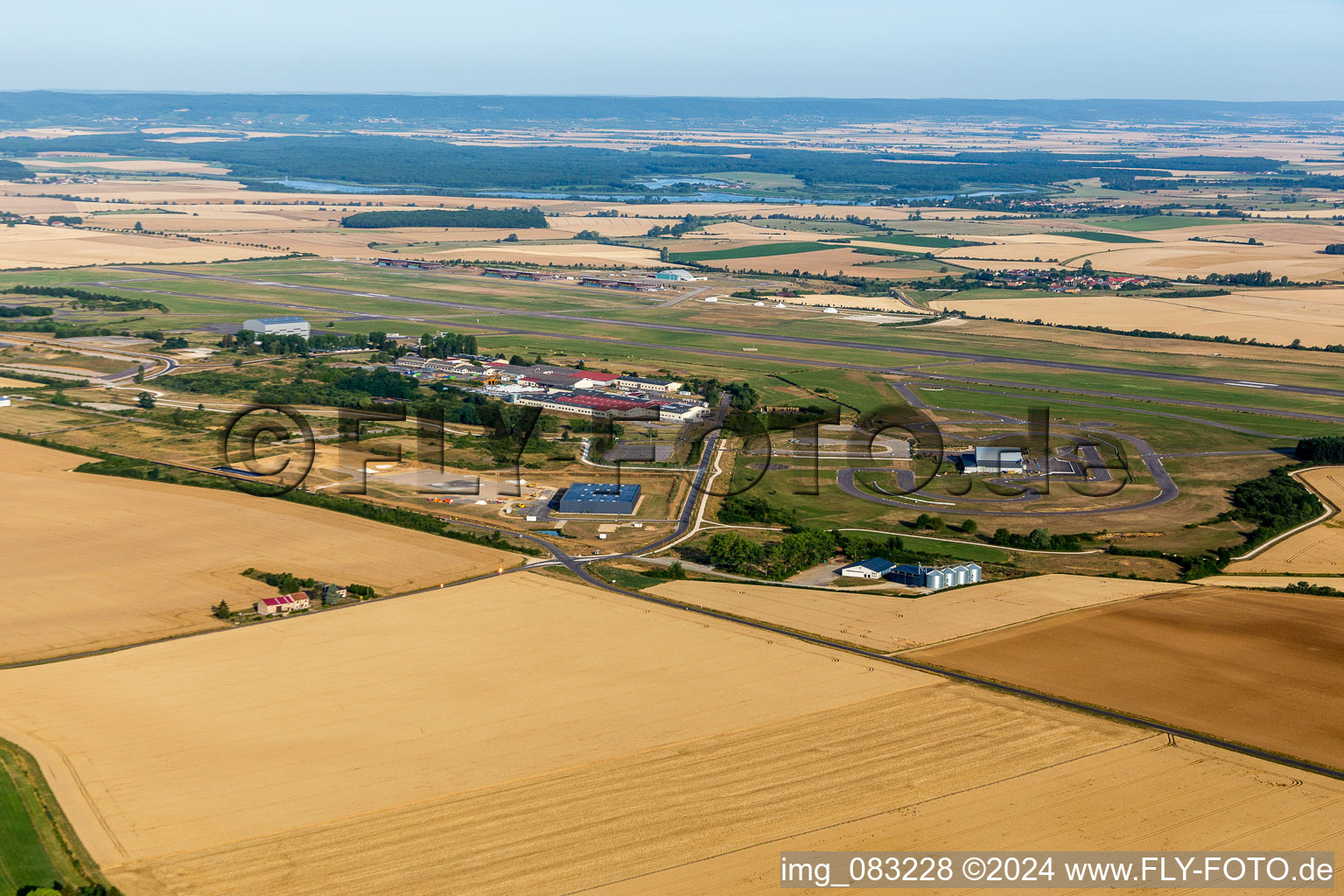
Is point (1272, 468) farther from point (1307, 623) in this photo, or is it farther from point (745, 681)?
point (745, 681)

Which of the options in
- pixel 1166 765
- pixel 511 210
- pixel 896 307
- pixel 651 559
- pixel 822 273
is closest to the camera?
pixel 1166 765

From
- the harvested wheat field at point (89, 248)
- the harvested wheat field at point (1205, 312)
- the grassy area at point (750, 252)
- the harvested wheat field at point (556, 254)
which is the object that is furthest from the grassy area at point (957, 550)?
the harvested wheat field at point (89, 248)

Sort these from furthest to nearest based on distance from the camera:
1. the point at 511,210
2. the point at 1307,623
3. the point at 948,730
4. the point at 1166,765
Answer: the point at 511,210, the point at 1307,623, the point at 948,730, the point at 1166,765

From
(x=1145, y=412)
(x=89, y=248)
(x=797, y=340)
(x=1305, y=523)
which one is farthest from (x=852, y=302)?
(x=89, y=248)

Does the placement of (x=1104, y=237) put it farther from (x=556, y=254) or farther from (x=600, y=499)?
(x=600, y=499)

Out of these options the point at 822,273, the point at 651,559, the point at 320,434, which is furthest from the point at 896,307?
the point at 651,559

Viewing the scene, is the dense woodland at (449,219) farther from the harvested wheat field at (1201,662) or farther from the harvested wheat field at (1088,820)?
the harvested wheat field at (1088,820)

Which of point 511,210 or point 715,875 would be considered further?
point 511,210
